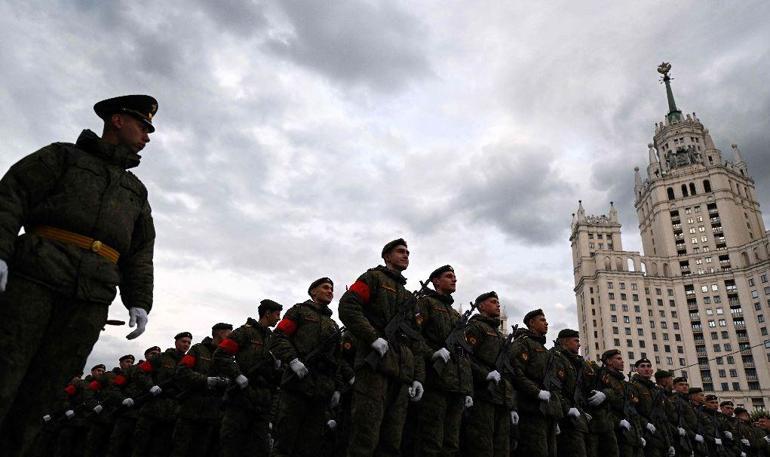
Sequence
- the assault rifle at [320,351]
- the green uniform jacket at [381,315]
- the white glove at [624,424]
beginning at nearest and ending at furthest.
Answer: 1. the green uniform jacket at [381,315]
2. the assault rifle at [320,351]
3. the white glove at [624,424]

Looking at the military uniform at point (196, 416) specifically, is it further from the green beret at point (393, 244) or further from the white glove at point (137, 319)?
the white glove at point (137, 319)

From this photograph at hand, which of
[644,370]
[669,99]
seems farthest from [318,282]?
[669,99]

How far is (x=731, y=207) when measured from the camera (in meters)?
98.4

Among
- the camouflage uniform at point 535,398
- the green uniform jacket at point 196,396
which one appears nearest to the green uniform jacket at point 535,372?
the camouflage uniform at point 535,398

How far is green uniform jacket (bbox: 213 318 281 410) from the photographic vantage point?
23.0ft

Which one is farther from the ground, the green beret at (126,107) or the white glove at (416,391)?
the green beret at (126,107)

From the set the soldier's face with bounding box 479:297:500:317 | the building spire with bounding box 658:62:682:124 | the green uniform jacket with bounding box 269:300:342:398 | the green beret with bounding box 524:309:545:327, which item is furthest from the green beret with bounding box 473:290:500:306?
the building spire with bounding box 658:62:682:124

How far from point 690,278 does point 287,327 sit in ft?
366

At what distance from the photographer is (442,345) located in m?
6.41

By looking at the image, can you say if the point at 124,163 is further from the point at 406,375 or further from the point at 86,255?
the point at 406,375

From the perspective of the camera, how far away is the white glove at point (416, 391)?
5.47 m

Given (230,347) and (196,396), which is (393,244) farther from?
(196,396)

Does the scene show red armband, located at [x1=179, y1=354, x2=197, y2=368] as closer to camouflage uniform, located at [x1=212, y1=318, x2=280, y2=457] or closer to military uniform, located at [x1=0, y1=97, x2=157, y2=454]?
camouflage uniform, located at [x1=212, y1=318, x2=280, y2=457]

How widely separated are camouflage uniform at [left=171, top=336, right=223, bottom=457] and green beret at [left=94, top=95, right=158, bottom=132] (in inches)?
189
